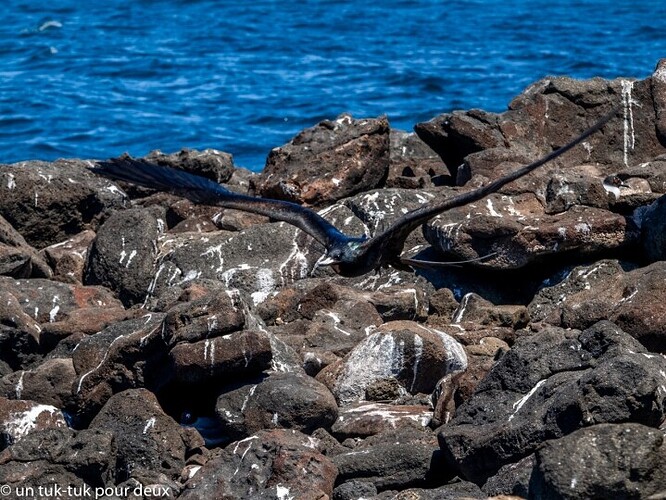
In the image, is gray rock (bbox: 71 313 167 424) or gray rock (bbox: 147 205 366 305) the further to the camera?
gray rock (bbox: 147 205 366 305)

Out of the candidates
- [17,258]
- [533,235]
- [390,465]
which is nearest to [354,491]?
[390,465]

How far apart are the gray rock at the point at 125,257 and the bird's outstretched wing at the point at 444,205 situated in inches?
151

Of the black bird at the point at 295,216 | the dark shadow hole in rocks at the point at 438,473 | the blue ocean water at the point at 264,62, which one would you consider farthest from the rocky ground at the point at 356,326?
the blue ocean water at the point at 264,62

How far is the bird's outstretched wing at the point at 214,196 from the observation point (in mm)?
11578

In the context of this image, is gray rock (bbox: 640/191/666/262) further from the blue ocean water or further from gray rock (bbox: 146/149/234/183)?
the blue ocean water

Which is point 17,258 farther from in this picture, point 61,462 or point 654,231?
point 654,231

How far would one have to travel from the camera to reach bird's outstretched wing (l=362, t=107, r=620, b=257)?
32.2 feet

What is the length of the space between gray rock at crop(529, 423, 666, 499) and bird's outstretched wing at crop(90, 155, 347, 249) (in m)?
3.56

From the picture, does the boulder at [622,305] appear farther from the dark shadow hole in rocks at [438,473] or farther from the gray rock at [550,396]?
the dark shadow hole in rocks at [438,473]

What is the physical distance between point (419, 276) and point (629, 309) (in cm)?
310

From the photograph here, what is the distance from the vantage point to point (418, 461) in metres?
9.98

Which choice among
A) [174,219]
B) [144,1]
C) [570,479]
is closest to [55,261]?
[174,219]

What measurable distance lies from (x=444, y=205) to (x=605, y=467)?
8.61 ft

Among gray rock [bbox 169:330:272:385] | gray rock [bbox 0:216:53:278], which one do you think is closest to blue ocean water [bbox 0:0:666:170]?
gray rock [bbox 0:216:53:278]
